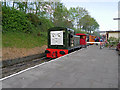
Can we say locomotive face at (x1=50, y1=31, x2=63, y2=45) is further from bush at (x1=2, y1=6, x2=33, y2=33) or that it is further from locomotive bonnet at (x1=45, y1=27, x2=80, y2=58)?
bush at (x1=2, y1=6, x2=33, y2=33)

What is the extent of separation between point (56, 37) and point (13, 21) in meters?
11.7

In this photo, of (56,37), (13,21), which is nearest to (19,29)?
(13,21)

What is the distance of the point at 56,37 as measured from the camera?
1184cm

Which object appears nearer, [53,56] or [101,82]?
[101,82]

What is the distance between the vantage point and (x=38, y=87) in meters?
3.55

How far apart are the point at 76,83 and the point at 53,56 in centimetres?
804

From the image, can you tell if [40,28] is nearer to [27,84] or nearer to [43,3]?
[43,3]

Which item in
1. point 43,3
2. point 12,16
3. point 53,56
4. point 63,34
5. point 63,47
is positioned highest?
point 43,3

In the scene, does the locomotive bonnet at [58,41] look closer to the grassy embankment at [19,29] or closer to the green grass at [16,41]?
the green grass at [16,41]

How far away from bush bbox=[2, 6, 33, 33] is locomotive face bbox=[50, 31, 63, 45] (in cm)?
1016

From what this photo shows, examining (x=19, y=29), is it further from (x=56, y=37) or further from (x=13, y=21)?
(x=56, y=37)

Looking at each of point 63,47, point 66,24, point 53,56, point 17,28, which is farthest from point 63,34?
point 66,24

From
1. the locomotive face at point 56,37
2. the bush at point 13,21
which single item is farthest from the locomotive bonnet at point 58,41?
the bush at point 13,21

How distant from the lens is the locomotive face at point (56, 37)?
1166 centimetres
